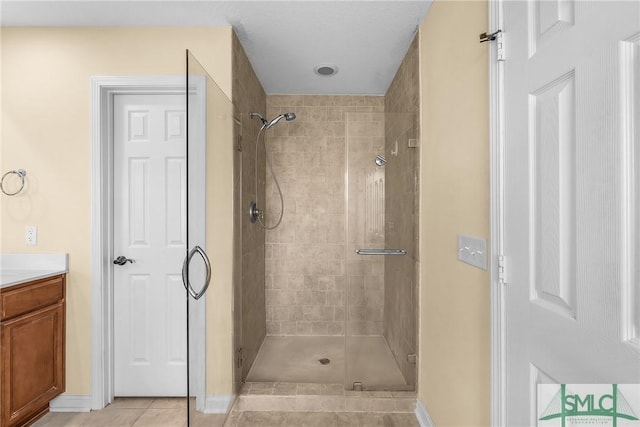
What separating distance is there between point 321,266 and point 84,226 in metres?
2.05

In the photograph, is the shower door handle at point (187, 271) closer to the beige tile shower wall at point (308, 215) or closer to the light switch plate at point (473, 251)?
the light switch plate at point (473, 251)

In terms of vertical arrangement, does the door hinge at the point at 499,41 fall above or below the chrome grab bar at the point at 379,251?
above

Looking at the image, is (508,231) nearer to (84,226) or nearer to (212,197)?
(212,197)

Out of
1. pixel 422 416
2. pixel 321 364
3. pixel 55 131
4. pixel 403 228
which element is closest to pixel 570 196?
pixel 403 228

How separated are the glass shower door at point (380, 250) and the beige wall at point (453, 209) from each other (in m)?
0.14

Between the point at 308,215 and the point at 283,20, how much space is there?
6.04ft

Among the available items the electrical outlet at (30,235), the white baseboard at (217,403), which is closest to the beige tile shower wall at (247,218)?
the white baseboard at (217,403)

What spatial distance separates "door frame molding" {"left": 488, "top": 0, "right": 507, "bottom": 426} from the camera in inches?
47.6

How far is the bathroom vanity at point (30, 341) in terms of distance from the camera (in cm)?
190

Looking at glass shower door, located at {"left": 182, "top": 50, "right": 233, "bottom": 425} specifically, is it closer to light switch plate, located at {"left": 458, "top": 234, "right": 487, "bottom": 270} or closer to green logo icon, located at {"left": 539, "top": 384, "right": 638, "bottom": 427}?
light switch plate, located at {"left": 458, "top": 234, "right": 487, "bottom": 270}

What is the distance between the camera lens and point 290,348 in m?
3.19

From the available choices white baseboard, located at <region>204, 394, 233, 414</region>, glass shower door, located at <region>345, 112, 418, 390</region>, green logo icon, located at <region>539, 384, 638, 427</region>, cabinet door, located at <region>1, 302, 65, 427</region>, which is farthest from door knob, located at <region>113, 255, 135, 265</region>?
green logo icon, located at <region>539, 384, 638, 427</region>

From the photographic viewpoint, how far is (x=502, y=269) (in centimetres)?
120

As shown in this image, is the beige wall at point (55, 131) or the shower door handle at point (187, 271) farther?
the beige wall at point (55, 131)
